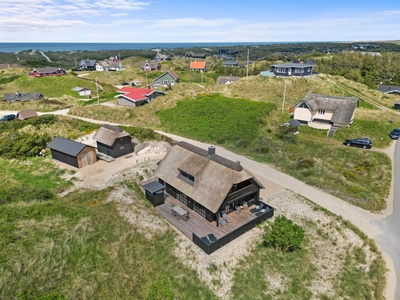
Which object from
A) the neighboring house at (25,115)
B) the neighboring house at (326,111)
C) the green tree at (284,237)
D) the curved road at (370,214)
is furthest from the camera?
the neighboring house at (25,115)

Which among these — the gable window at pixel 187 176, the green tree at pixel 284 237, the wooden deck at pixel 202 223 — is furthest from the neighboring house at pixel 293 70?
the green tree at pixel 284 237

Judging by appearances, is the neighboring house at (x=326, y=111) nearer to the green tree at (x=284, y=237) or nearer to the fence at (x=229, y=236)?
the fence at (x=229, y=236)

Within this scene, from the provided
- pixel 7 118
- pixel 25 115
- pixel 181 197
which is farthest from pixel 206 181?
pixel 7 118

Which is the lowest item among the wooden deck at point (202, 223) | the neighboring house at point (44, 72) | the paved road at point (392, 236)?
the paved road at point (392, 236)

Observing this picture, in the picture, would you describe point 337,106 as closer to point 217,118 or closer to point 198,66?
point 217,118

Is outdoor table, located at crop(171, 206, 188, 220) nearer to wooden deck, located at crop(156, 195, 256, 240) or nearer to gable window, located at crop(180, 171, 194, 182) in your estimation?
wooden deck, located at crop(156, 195, 256, 240)

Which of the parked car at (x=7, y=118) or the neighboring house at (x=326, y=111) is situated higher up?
the neighboring house at (x=326, y=111)

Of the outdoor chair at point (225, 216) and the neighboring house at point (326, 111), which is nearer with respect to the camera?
the outdoor chair at point (225, 216)

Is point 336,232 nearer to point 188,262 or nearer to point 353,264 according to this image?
point 353,264

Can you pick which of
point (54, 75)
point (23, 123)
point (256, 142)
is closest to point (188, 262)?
point (256, 142)
